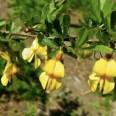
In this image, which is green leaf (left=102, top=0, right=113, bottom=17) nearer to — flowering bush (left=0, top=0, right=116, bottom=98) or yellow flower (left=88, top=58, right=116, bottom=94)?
flowering bush (left=0, top=0, right=116, bottom=98)

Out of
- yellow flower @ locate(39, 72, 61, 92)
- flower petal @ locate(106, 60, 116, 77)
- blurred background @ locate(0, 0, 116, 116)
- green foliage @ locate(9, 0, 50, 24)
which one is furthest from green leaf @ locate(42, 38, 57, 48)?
green foliage @ locate(9, 0, 50, 24)

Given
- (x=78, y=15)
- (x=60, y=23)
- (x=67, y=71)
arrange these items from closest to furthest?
(x=60, y=23) < (x=67, y=71) < (x=78, y=15)

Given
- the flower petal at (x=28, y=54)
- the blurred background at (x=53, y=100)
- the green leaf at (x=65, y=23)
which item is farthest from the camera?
the blurred background at (x=53, y=100)

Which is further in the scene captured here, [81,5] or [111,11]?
[81,5]

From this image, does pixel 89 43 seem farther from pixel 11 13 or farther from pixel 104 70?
pixel 11 13

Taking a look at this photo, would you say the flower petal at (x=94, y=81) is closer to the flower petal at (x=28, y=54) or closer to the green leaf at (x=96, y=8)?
the green leaf at (x=96, y=8)

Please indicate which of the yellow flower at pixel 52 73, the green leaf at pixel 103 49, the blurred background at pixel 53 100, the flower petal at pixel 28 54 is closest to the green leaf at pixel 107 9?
the green leaf at pixel 103 49

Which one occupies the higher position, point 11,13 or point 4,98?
point 11,13

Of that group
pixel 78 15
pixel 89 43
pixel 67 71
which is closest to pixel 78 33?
pixel 89 43
